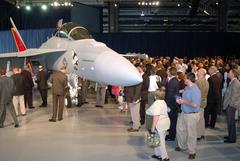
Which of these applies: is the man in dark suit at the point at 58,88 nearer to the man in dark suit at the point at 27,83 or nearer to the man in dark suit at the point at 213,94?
the man in dark suit at the point at 27,83

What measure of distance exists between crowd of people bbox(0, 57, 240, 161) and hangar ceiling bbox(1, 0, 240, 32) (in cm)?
1564

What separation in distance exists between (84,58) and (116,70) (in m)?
1.95

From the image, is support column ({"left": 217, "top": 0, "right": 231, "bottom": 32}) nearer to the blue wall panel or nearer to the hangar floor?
the blue wall panel

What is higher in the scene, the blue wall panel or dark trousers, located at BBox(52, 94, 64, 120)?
the blue wall panel

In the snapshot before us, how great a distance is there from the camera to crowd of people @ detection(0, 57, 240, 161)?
7.40 m

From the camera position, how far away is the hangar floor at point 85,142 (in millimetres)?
7820

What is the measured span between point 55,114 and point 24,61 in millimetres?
3580

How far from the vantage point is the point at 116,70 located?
9867 mm

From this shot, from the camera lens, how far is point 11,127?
1061 centimetres

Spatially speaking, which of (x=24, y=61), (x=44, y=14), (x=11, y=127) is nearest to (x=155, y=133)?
(x=11, y=127)

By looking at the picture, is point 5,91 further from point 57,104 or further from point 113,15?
point 113,15

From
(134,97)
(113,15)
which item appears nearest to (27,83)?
(134,97)

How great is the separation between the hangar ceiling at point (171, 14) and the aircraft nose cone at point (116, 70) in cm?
1686

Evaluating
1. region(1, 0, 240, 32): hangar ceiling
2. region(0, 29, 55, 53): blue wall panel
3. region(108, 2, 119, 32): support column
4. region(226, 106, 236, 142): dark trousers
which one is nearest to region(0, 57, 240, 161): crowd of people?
region(226, 106, 236, 142): dark trousers
